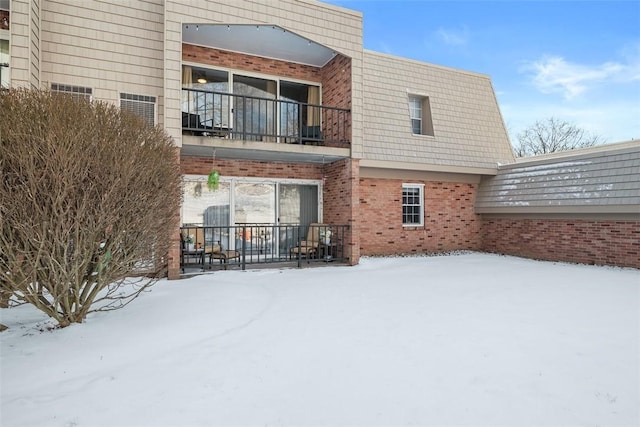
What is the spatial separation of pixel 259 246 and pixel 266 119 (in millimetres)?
3854

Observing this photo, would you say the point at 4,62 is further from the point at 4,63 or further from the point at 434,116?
the point at 434,116

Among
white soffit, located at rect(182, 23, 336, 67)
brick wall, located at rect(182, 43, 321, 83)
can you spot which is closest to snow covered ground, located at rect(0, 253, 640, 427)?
white soffit, located at rect(182, 23, 336, 67)

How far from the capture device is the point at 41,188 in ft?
12.5

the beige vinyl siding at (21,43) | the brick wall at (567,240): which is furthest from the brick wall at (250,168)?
the brick wall at (567,240)

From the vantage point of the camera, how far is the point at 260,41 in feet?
32.3

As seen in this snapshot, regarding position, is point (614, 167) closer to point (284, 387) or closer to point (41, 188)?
point (284, 387)

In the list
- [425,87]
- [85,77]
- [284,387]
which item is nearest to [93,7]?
[85,77]

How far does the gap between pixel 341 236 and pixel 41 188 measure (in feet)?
25.2

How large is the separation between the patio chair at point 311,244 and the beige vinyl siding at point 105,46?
495 cm

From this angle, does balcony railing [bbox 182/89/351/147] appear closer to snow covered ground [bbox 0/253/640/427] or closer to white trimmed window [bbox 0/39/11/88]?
white trimmed window [bbox 0/39/11/88]

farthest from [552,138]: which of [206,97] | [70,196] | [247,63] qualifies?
[70,196]

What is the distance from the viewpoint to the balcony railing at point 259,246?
9.20m

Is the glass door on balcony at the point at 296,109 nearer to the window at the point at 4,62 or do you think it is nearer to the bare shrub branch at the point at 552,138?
the window at the point at 4,62

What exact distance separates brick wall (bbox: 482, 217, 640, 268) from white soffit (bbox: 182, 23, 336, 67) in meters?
8.60
